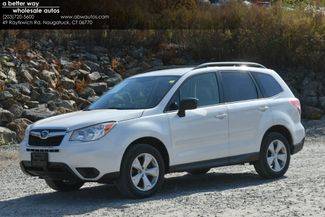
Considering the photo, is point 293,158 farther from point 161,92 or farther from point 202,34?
point 202,34

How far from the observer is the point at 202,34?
2678 centimetres

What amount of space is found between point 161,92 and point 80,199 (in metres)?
1.97

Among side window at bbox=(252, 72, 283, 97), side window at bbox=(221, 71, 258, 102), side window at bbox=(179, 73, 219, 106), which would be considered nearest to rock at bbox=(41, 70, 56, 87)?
side window at bbox=(252, 72, 283, 97)

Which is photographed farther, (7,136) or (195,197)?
(7,136)

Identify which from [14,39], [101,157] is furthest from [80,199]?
[14,39]

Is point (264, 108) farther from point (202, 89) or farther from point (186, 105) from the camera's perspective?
point (186, 105)

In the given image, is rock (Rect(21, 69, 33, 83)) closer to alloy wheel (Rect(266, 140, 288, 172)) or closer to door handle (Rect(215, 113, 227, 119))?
alloy wheel (Rect(266, 140, 288, 172))

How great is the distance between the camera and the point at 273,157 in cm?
1114

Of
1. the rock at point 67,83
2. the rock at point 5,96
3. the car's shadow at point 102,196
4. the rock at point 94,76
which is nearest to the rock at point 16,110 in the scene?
the rock at point 5,96

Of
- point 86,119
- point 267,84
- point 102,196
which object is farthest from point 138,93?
point 267,84

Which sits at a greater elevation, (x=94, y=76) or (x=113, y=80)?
(x=94, y=76)

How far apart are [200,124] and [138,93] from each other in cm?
106

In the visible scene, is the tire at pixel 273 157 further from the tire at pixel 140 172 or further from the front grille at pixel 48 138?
the front grille at pixel 48 138

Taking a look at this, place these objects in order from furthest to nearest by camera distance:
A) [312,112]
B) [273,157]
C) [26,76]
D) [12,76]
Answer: [312,112] < [26,76] < [12,76] < [273,157]
